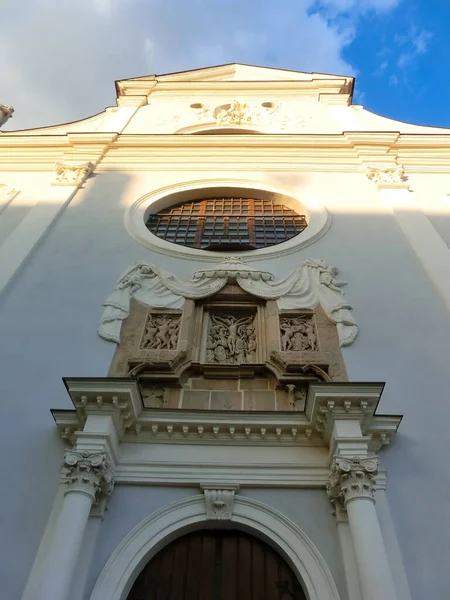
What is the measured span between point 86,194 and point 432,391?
26.2 feet

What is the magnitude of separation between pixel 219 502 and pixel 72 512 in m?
1.51

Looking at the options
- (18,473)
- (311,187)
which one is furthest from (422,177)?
(18,473)

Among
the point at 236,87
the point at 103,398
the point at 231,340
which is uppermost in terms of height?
the point at 236,87

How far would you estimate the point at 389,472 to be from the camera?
221 inches

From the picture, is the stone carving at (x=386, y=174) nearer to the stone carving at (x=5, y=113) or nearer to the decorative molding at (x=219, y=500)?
the decorative molding at (x=219, y=500)

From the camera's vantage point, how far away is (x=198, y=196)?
11.6 m

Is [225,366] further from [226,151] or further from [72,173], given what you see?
[226,151]

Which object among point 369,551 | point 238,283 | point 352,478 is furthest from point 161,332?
point 369,551

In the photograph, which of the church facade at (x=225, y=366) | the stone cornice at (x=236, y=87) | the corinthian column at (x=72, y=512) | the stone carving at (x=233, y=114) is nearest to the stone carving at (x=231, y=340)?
the church facade at (x=225, y=366)

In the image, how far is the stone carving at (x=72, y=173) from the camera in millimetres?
11109

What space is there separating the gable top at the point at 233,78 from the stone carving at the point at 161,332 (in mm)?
10700

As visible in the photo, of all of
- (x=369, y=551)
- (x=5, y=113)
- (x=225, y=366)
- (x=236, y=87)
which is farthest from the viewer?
(x=236, y=87)

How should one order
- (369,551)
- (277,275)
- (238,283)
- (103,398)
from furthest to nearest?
(277,275) < (238,283) < (103,398) < (369,551)

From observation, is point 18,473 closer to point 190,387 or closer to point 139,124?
point 190,387
